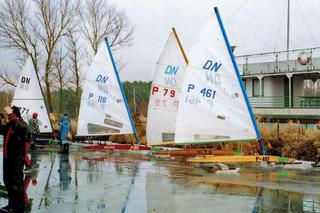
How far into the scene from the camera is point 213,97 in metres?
13.3

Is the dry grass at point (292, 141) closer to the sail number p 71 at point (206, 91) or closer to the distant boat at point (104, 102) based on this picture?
the sail number p 71 at point (206, 91)

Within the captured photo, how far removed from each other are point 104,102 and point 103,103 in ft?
0.21

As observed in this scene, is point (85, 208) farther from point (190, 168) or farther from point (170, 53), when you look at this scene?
point (170, 53)

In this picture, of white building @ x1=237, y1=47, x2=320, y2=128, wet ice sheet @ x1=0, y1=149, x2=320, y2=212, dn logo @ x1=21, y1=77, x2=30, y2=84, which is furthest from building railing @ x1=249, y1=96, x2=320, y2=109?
dn logo @ x1=21, y1=77, x2=30, y2=84

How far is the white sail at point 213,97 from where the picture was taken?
13.2 meters

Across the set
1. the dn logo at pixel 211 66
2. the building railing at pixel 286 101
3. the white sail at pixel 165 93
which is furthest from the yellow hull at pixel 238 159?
the building railing at pixel 286 101

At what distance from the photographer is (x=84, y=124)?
19109mm

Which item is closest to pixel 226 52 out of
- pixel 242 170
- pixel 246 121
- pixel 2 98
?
pixel 246 121

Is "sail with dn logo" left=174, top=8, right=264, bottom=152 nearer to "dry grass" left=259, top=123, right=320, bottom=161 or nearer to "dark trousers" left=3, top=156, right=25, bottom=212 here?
"dry grass" left=259, top=123, right=320, bottom=161

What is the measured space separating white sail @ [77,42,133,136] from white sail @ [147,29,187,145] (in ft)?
5.55

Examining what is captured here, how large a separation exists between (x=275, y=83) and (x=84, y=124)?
15660 mm

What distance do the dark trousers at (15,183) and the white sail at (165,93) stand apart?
963 cm

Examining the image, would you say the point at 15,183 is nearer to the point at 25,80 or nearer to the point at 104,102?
the point at 104,102

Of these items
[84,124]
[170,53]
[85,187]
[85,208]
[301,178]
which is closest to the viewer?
[85,208]
